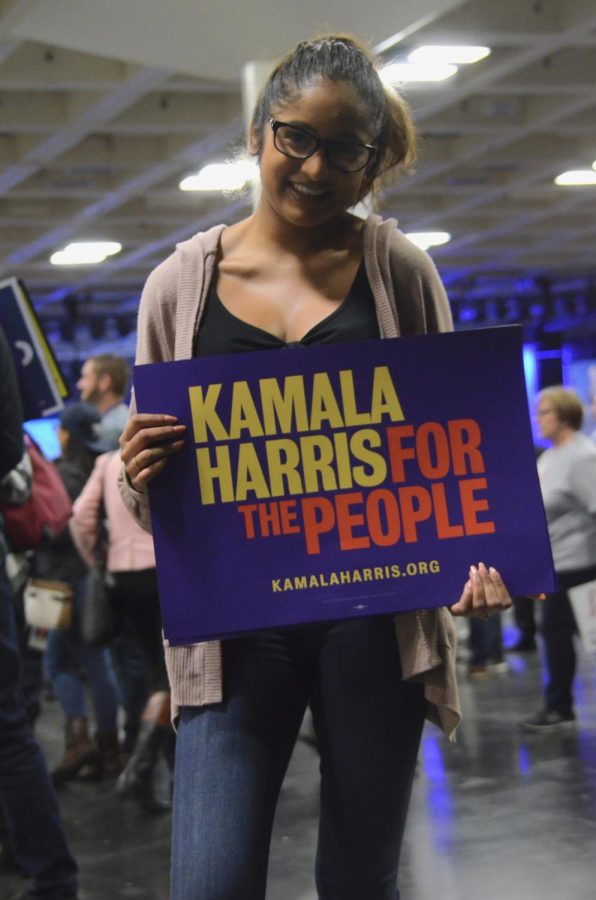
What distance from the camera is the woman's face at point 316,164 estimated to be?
6.18 ft

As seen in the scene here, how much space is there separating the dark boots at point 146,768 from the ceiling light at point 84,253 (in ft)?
39.6

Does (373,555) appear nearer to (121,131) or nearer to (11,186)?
(121,131)

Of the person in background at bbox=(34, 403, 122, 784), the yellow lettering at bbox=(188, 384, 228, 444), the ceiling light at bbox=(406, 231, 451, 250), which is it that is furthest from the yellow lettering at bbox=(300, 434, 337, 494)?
the ceiling light at bbox=(406, 231, 451, 250)

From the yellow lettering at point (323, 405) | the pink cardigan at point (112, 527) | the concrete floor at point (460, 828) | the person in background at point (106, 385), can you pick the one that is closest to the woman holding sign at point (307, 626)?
the yellow lettering at point (323, 405)

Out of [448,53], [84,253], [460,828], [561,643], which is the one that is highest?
[84,253]

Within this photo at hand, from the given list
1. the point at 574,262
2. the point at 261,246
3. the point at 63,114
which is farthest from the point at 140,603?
the point at 574,262

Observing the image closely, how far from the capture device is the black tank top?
1.94m

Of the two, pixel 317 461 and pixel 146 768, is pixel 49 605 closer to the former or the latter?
pixel 146 768

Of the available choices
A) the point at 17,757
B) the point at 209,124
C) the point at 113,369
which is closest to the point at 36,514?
the point at 17,757

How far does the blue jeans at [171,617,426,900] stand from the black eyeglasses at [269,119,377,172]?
624mm

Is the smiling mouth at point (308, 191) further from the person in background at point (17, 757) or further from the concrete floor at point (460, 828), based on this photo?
the concrete floor at point (460, 828)

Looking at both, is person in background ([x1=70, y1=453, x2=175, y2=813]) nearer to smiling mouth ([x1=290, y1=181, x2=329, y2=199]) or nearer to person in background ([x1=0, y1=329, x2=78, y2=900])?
person in background ([x1=0, y1=329, x2=78, y2=900])

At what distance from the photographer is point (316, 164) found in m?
1.88

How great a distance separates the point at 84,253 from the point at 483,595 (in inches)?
636
